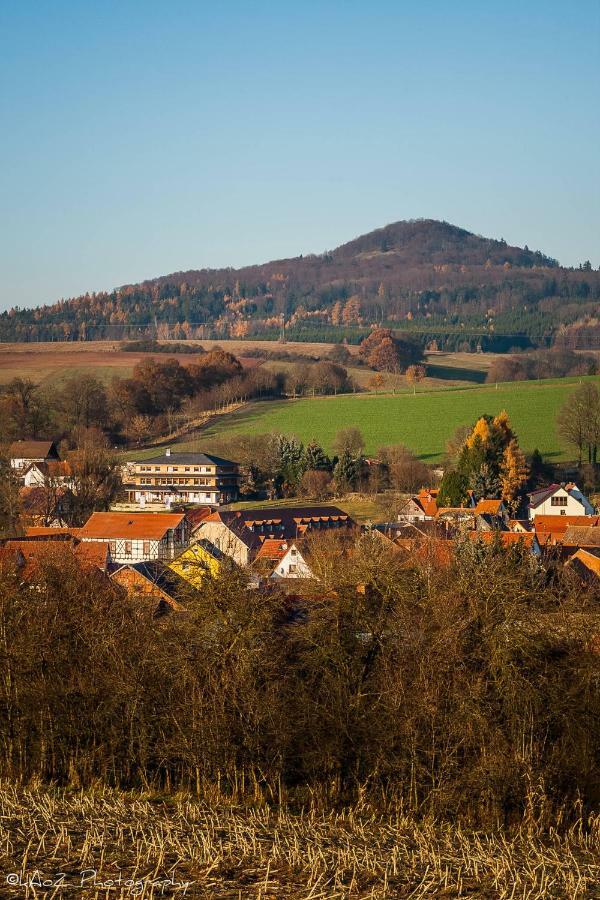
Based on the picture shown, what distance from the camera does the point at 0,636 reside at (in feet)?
63.3

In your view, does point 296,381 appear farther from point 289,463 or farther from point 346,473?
point 346,473

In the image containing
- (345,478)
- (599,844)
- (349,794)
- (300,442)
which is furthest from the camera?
(300,442)

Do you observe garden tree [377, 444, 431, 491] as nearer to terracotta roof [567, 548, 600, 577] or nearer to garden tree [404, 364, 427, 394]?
terracotta roof [567, 548, 600, 577]

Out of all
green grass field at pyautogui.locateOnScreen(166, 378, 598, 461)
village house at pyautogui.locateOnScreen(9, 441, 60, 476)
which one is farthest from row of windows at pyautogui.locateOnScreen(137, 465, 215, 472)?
green grass field at pyautogui.locateOnScreen(166, 378, 598, 461)

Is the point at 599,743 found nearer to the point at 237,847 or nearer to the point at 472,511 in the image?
the point at 237,847

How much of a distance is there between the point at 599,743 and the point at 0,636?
9579 mm

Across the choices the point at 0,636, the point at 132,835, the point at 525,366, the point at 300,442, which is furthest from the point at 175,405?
the point at 132,835

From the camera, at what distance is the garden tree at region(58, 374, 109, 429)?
78375 millimetres

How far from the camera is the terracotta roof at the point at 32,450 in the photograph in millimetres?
69312

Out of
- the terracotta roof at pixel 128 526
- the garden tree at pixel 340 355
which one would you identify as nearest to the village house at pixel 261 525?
the terracotta roof at pixel 128 526

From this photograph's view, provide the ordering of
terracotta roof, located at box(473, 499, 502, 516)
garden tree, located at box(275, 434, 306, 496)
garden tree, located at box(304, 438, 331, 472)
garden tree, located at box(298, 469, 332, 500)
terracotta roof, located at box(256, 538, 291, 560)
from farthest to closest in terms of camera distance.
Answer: garden tree, located at box(304, 438, 331, 472), garden tree, located at box(275, 434, 306, 496), garden tree, located at box(298, 469, 332, 500), terracotta roof, located at box(473, 499, 502, 516), terracotta roof, located at box(256, 538, 291, 560)

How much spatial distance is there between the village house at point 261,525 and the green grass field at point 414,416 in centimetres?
2050

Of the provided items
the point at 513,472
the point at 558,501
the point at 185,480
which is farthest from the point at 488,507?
the point at 185,480

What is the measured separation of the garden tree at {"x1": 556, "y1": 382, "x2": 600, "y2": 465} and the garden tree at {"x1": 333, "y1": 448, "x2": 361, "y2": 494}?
1293 cm
